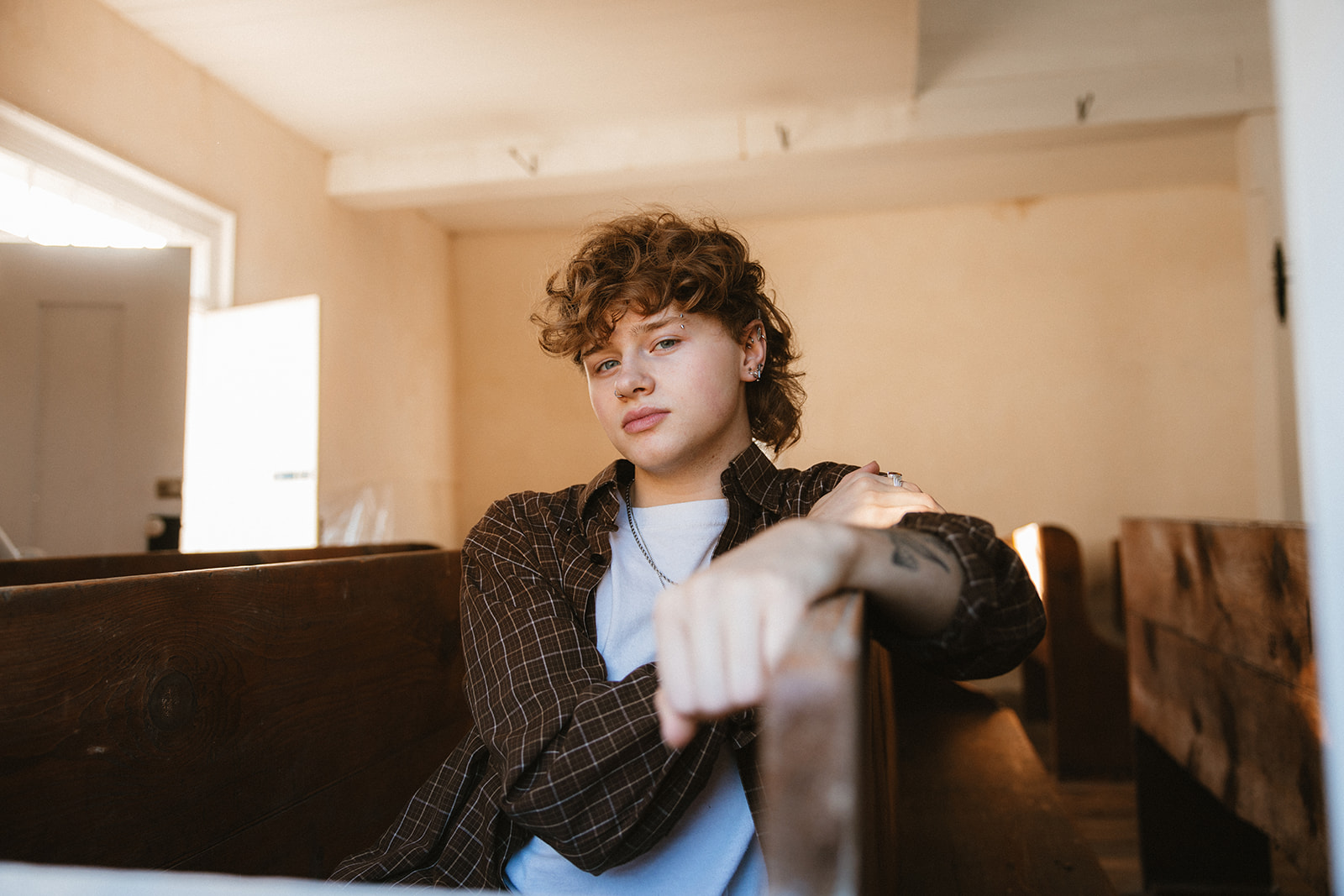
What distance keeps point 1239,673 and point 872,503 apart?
124 centimetres

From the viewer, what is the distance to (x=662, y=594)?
58cm

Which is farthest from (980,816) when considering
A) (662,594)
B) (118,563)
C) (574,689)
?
(118,563)

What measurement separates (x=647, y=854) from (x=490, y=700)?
0.23m

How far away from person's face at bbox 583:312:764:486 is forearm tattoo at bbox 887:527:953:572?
43cm

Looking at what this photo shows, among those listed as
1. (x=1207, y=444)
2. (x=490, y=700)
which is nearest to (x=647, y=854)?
(x=490, y=700)

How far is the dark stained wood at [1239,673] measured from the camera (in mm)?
1342

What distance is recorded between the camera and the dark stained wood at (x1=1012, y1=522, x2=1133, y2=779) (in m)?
3.21

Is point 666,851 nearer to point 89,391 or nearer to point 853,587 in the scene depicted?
point 853,587

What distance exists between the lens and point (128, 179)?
3.03m

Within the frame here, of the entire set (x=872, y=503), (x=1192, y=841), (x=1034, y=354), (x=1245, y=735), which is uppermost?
(x=1034, y=354)

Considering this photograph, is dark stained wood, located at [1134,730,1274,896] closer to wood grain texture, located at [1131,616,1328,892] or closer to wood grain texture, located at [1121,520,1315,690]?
wood grain texture, located at [1131,616,1328,892]

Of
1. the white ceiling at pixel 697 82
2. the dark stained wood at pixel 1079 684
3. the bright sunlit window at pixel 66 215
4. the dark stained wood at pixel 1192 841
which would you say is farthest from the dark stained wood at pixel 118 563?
the dark stained wood at pixel 1079 684

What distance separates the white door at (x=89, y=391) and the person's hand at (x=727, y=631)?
2909 mm

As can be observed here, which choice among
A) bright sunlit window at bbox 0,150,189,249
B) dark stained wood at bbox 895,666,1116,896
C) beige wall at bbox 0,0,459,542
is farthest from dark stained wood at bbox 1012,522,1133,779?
bright sunlit window at bbox 0,150,189,249
